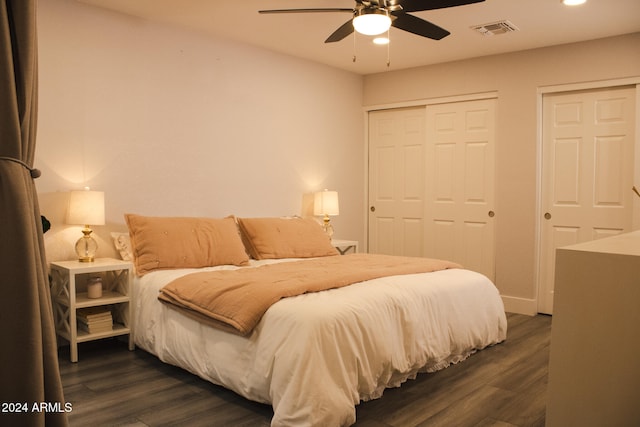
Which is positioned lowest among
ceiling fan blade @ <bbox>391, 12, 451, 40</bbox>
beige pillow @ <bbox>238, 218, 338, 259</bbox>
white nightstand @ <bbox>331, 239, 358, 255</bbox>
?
white nightstand @ <bbox>331, 239, 358, 255</bbox>

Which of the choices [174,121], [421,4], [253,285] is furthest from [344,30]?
[253,285]

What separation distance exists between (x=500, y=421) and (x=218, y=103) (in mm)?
3327

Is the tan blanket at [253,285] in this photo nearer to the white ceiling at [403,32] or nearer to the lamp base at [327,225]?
the lamp base at [327,225]

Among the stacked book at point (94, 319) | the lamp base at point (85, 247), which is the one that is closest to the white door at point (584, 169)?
the stacked book at point (94, 319)

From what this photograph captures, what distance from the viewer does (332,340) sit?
2.35 m

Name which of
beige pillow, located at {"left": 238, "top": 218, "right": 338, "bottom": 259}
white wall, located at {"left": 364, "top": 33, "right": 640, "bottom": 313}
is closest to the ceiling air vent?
white wall, located at {"left": 364, "top": 33, "right": 640, "bottom": 313}

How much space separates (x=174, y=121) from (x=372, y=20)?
6.68 feet

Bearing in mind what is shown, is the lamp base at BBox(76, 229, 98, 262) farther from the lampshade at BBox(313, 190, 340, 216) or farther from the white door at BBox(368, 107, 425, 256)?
the white door at BBox(368, 107, 425, 256)

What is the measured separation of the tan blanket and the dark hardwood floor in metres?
0.41

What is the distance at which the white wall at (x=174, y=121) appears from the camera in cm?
354

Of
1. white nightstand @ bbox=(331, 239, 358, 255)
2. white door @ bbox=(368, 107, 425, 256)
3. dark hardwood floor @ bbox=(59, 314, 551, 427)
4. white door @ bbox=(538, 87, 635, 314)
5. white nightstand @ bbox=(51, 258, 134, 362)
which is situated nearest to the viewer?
dark hardwood floor @ bbox=(59, 314, 551, 427)

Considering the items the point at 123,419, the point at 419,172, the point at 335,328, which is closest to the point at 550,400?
the point at 335,328

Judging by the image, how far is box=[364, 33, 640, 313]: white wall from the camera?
459 cm

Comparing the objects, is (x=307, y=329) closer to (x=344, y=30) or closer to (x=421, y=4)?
(x=421, y=4)
